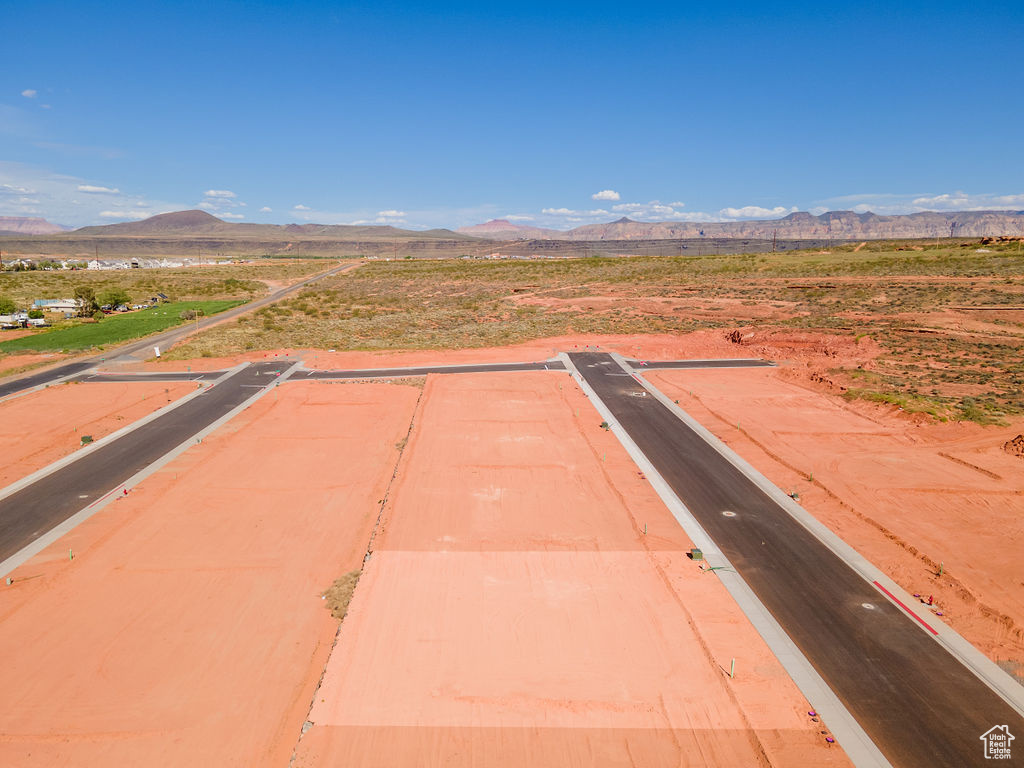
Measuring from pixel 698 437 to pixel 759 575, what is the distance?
32.1 ft

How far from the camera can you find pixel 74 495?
18.6 m

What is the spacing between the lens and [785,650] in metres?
11.4

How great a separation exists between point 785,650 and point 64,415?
32618 millimetres

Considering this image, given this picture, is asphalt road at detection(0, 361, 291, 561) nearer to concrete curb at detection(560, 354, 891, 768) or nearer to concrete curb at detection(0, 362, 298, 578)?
concrete curb at detection(0, 362, 298, 578)

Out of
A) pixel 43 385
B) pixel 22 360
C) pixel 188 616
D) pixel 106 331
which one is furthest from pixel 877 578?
pixel 106 331

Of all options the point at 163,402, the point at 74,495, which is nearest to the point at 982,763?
the point at 74,495

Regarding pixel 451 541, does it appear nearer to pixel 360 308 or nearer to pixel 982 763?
pixel 982 763

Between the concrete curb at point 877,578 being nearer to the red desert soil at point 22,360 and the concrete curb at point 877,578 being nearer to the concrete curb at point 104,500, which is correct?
the concrete curb at point 104,500

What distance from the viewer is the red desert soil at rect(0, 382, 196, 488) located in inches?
861

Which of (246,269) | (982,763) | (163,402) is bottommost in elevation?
(982,763)

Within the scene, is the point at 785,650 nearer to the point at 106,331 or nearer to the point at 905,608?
the point at 905,608

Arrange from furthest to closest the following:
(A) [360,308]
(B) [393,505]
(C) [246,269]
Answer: (C) [246,269]
(A) [360,308]
(B) [393,505]

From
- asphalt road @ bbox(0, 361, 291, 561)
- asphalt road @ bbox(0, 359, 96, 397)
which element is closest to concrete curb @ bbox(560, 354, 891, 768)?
asphalt road @ bbox(0, 361, 291, 561)

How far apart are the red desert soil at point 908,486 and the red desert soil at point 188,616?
1477cm
